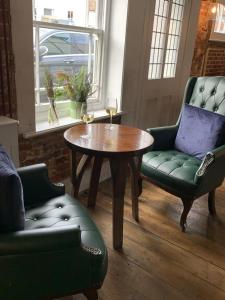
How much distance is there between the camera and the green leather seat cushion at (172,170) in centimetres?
210

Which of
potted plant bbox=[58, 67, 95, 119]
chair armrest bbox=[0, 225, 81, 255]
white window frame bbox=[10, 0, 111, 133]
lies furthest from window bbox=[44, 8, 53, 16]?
chair armrest bbox=[0, 225, 81, 255]

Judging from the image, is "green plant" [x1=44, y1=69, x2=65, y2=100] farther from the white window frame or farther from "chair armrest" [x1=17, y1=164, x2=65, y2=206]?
"chair armrest" [x1=17, y1=164, x2=65, y2=206]

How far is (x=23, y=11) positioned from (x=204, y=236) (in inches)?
79.8

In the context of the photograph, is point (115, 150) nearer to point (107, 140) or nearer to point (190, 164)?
point (107, 140)

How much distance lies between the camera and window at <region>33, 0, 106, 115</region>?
2.18 meters

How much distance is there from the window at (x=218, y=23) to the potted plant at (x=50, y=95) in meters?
2.90

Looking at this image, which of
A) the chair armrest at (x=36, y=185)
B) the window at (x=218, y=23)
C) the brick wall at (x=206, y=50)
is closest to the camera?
the chair armrest at (x=36, y=185)

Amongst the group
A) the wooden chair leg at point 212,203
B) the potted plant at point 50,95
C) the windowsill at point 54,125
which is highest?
the potted plant at point 50,95

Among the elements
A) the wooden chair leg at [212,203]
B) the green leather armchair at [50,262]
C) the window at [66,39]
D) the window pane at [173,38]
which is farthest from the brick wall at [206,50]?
the green leather armchair at [50,262]

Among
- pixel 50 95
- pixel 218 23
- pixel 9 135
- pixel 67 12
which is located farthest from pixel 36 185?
pixel 218 23

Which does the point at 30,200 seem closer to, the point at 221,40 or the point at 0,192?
the point at 0,192

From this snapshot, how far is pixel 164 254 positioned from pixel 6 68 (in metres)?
1.61

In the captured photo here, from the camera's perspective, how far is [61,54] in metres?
2.37

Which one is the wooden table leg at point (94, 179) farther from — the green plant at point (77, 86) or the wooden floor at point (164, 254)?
the green plant at point (77, 86)
